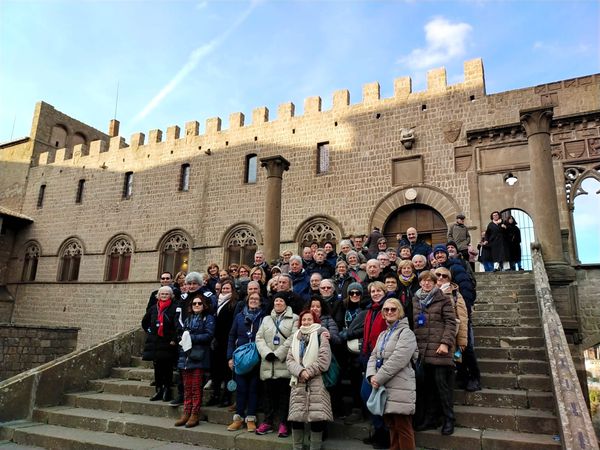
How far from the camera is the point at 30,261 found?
72.6ft

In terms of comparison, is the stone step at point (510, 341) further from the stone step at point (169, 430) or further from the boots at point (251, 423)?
the boots at point (251, 423)

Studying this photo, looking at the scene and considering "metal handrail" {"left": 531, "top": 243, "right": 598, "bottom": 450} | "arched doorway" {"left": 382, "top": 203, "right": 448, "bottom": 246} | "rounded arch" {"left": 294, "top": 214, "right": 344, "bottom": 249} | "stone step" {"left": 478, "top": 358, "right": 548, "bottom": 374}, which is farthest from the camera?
"rounded arch" {"left": 294, "top": 214, "right": 344, "bottom": 249}

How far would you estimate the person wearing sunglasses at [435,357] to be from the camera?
4.54 meters

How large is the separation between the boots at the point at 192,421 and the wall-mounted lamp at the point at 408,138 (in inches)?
450

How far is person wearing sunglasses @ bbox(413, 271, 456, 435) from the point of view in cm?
454

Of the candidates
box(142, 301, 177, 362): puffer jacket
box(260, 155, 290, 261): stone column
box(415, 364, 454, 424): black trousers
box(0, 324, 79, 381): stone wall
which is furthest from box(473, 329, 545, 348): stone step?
box(0, 324, 79, 381): stone wall

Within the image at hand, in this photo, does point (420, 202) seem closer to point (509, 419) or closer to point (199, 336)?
point (509, 419)

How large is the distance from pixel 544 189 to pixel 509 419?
5.33m

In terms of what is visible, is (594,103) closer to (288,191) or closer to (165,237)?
(288,191)

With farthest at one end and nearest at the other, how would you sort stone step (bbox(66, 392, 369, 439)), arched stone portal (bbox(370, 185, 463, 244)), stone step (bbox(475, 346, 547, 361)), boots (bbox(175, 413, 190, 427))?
arched stone portal (bbox(370, 185, 463, 244)) → stone step (bbox(475, 346, 547, 361)) → boots (bbox(175, 413, 190, 427)) → stone step (bbox(66, 392, 369, 439))

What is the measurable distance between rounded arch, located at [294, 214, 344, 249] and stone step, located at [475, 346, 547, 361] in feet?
28.9

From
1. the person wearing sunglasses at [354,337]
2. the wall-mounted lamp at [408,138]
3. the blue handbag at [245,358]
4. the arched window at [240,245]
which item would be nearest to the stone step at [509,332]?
the person wearing sunglasses at [354,337]

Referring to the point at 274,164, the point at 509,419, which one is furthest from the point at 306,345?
the point at 274,164

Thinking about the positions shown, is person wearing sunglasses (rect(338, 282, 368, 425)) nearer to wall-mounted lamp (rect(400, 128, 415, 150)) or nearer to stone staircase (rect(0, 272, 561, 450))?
stone staircase (rect(0, 272, 561, 450))
